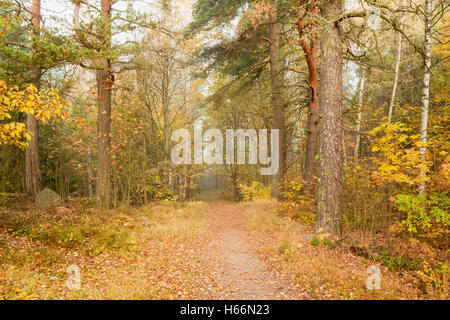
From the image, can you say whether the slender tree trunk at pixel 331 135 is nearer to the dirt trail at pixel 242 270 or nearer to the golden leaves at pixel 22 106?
the dirt trail at pixel 242 270

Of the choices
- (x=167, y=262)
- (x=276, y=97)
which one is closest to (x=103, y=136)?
(x=167, y=262)

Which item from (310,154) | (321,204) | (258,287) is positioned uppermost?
(310,154)

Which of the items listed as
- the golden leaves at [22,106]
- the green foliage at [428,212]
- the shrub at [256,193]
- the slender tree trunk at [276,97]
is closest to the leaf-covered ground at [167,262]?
the green foliage at [428,212]

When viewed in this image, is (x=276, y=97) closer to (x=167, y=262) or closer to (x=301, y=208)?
(x=301, y=208)

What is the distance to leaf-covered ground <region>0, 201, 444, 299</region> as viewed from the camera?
12.1 ft

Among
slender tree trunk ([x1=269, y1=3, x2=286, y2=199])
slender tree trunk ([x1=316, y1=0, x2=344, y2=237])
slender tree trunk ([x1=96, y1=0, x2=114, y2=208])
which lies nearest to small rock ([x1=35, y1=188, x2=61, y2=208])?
slender tree trunk ([x1=96, y1=0, x2=114, y2=208])

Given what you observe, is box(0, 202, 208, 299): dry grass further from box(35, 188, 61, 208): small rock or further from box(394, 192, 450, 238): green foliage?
box(394, 192, 450, 238): green foliage

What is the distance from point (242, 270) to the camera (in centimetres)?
485

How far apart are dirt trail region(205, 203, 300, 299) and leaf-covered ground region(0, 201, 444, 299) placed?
2 centimetres

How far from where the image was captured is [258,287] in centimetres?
411
